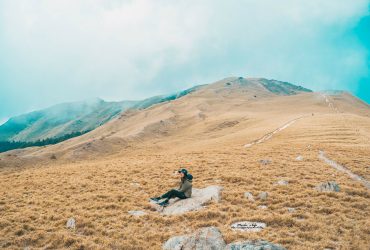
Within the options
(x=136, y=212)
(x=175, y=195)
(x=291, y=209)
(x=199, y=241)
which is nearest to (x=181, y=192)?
(x=175, y=195)

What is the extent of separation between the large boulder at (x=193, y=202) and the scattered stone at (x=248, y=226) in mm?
3692

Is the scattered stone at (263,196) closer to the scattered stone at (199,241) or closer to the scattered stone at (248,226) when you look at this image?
the scattered stone at (248,226)

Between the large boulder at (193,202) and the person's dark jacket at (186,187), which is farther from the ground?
the person's dark jacket at (186,187)

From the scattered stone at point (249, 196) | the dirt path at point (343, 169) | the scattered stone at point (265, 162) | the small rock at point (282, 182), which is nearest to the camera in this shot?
the scattered stone at point (249, 196)

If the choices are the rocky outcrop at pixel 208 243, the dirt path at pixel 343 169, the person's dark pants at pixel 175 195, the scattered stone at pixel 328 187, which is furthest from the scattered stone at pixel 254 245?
the dirt path at pixel 343 169

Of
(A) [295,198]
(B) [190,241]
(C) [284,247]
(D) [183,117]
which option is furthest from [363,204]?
(D) [183,117]

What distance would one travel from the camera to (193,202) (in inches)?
826

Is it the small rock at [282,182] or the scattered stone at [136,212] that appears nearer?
the scattered stone at [136,212]

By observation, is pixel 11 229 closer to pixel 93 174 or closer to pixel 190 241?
pixel 190 241

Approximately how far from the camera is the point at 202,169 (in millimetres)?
32719

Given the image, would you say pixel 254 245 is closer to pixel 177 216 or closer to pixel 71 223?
pixel 177 216

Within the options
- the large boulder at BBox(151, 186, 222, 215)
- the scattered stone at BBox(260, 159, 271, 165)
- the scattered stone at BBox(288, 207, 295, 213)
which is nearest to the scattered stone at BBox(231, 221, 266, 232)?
the scattered stone at BBox(288, 207, 295, 213)

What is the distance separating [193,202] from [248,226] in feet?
17.4

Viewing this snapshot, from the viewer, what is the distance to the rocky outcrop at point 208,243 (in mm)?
13586
